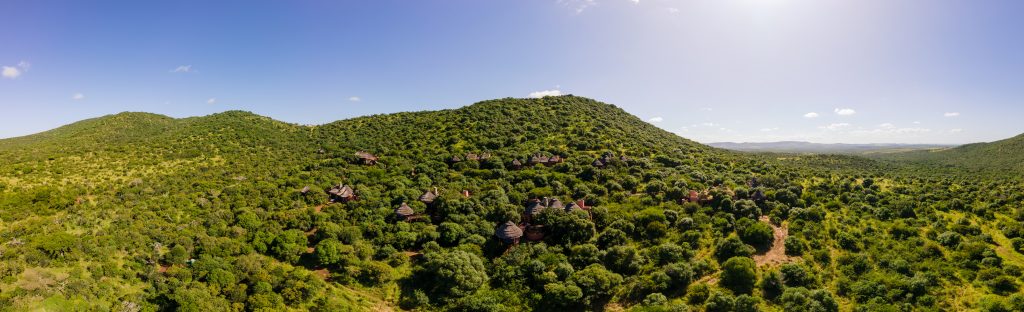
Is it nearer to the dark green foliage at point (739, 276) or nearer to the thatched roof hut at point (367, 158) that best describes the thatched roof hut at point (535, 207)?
the dark green foliage at point (739, 276)

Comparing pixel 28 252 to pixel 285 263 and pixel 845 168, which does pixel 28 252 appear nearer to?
pixel 285 263

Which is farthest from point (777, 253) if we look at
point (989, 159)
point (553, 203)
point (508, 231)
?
point (989, 159)

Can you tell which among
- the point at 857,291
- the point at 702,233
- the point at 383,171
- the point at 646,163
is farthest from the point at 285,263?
the point at 646,163

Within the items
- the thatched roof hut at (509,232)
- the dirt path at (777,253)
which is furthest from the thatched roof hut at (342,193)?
the dirt path at (777,253)

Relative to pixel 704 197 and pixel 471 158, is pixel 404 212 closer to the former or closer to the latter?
pixel 471 158

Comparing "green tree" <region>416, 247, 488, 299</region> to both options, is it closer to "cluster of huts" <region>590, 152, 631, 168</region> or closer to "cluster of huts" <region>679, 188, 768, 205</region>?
"cluster of huts" <region>679, 188, 768, 205</region>

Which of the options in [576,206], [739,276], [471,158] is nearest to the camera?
[739,276]
